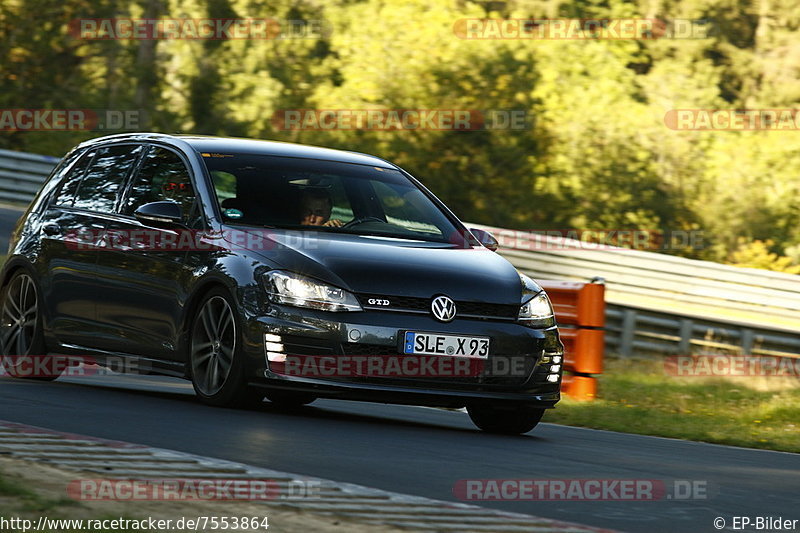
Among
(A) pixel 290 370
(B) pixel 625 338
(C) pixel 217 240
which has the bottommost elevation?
(B) pixel 625 338

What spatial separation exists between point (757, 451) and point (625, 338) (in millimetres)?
11701

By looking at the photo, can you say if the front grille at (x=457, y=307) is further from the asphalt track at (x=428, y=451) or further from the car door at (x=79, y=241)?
the car door at (x=79, y=241)

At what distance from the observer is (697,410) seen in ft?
42.0

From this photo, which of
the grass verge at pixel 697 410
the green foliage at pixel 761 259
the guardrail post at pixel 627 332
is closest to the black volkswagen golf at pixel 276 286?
the grass verge at pixel 697 410

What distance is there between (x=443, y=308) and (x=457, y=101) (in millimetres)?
25608

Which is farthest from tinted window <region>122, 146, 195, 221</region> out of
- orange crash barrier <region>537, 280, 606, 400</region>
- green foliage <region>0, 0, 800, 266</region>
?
green foliage <region>0, 0, 800, 266</region>

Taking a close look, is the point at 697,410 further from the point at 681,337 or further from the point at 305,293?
the point at 681,337

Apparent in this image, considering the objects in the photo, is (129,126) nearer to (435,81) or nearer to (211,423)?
(435,81)

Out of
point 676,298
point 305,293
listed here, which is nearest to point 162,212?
point 305,293

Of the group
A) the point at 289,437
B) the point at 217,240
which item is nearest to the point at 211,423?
the point at 289,437

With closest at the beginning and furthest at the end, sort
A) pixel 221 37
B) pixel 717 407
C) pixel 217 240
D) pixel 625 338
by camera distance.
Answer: pixel 217 240 → pixel 717 407 → pixel 625 338 → pixel 221 37

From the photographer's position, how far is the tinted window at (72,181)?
10680 mm

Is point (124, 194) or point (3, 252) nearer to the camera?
point (124, 194)

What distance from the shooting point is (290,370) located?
27.3ft
